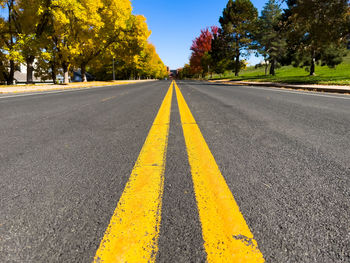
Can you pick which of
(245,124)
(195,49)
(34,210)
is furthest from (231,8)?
(34,210)

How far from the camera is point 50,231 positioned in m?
0.91

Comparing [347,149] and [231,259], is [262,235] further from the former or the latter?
[347,149]

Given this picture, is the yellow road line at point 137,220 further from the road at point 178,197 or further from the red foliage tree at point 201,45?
the red foliage tree at point 201,45

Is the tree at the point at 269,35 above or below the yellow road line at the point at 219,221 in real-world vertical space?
above

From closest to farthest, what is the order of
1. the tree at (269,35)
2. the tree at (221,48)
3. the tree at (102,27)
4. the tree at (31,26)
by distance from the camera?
the tree at (31,26) < the tree at (102,27) < the tree at (269,35) < the tree at (221,48)

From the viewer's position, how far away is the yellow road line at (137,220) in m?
0.77

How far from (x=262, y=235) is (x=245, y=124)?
2263 millimetres

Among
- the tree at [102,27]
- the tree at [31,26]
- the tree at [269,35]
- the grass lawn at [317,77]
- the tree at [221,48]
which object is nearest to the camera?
the grass lawn at [317,77]

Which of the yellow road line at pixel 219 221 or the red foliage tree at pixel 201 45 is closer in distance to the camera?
the yellow road line at pixel 219 221

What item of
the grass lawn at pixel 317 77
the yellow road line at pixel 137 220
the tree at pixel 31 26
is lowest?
the yellow road line at pixel 137 220

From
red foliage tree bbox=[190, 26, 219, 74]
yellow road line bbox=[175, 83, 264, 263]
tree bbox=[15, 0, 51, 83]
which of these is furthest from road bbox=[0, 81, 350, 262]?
red foliage tree bbox=[190, 26, 219, 74]

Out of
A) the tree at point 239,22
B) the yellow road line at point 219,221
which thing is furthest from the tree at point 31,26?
the tree at point 239,22

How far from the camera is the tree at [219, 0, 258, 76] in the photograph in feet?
116

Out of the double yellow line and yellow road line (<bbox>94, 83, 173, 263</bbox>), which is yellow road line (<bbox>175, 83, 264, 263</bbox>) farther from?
yellow road line (<bbox>94, 83, 173, 263</bbox>)
